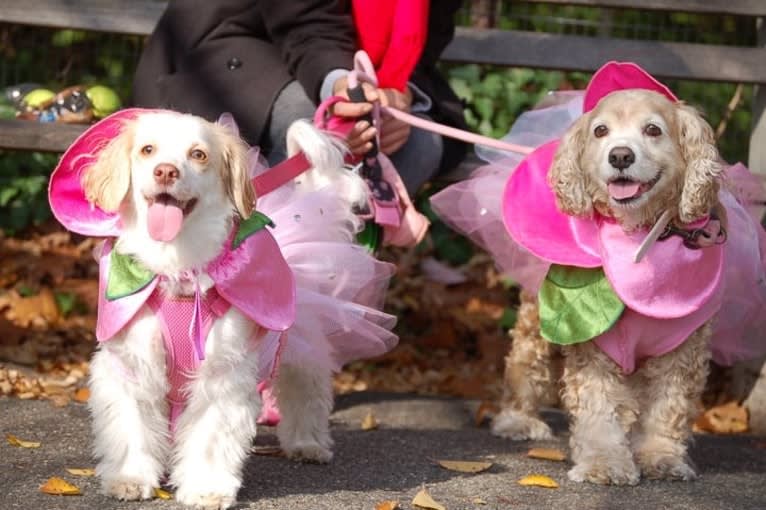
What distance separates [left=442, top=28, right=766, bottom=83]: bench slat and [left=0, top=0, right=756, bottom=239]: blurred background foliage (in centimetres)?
114

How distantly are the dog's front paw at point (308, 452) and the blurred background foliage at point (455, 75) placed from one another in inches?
→ 111

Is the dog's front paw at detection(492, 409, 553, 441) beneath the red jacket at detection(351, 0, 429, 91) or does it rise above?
beneath

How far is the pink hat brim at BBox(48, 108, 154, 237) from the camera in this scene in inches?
146

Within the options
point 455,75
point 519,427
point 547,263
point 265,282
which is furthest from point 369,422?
point 455,75

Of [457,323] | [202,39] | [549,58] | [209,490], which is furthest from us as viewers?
[457,323]

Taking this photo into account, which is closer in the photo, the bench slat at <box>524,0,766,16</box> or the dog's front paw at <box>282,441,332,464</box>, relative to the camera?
the dog's front paw at <box>282,441,332,464</box>

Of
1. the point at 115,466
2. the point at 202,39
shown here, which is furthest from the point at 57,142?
the point at 115,466

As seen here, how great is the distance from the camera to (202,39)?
5227 millimetres

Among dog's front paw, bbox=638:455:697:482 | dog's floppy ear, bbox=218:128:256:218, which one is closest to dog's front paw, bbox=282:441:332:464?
dog's floppy ear, bbox=218:128:256:218

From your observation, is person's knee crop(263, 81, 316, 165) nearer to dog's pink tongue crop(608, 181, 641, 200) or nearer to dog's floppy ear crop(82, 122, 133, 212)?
dog's pink tongue crop(608, 181, 641, 200)

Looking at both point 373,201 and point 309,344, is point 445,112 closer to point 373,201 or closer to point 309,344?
point 373,201

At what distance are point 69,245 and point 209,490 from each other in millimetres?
4030

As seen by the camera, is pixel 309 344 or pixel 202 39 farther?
pixel 202 39

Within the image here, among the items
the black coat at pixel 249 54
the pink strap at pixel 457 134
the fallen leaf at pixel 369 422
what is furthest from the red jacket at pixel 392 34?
the fallen leaf at pixel 369 422
